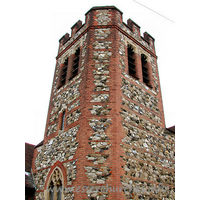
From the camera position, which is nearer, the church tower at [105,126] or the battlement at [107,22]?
the church tower at [105,126]

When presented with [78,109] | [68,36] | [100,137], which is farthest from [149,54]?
[100,137]

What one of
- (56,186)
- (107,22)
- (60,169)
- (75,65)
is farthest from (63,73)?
(56,186)

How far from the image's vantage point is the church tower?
22.6ft

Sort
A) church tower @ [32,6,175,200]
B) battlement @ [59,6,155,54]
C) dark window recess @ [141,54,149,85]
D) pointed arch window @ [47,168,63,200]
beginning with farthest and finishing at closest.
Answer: dark window recess @ [141,54,149,85] → battlement @ [59,6,155,54] → pointed arch window @ [47,168,63,200] → church tower @ [32,6,175,200]

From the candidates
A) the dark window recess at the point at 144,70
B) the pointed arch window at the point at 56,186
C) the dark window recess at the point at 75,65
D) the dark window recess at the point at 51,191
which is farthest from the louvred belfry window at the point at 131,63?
the dark window recess at the point at 51,191

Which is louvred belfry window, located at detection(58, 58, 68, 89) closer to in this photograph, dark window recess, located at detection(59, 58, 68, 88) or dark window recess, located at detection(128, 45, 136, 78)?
dark window recess, located at detection(59, 58, 68, 88)

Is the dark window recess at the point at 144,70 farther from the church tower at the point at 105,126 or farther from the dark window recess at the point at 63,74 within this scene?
the dark window recess at the point at 63,74

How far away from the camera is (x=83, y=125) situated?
7762mm

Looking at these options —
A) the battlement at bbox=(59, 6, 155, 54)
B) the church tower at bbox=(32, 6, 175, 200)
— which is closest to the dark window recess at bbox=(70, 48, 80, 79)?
the church tower at bbox=(32, 6, 175, 200)

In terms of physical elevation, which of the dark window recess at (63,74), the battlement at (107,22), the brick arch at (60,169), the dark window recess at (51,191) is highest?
the battlement at (107,22)

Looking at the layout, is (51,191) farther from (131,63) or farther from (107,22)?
(107,22)

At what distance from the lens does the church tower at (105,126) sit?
6895 millimetres

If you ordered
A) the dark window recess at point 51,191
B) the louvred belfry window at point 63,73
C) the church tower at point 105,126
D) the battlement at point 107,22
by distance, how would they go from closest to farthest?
1. the church tower at point 105,126
2. the dark window recess at point 51,191
3. the battlement at point 107,22
4. the louvred belfry window at point 63,73

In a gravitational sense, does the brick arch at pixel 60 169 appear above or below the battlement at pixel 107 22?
below
